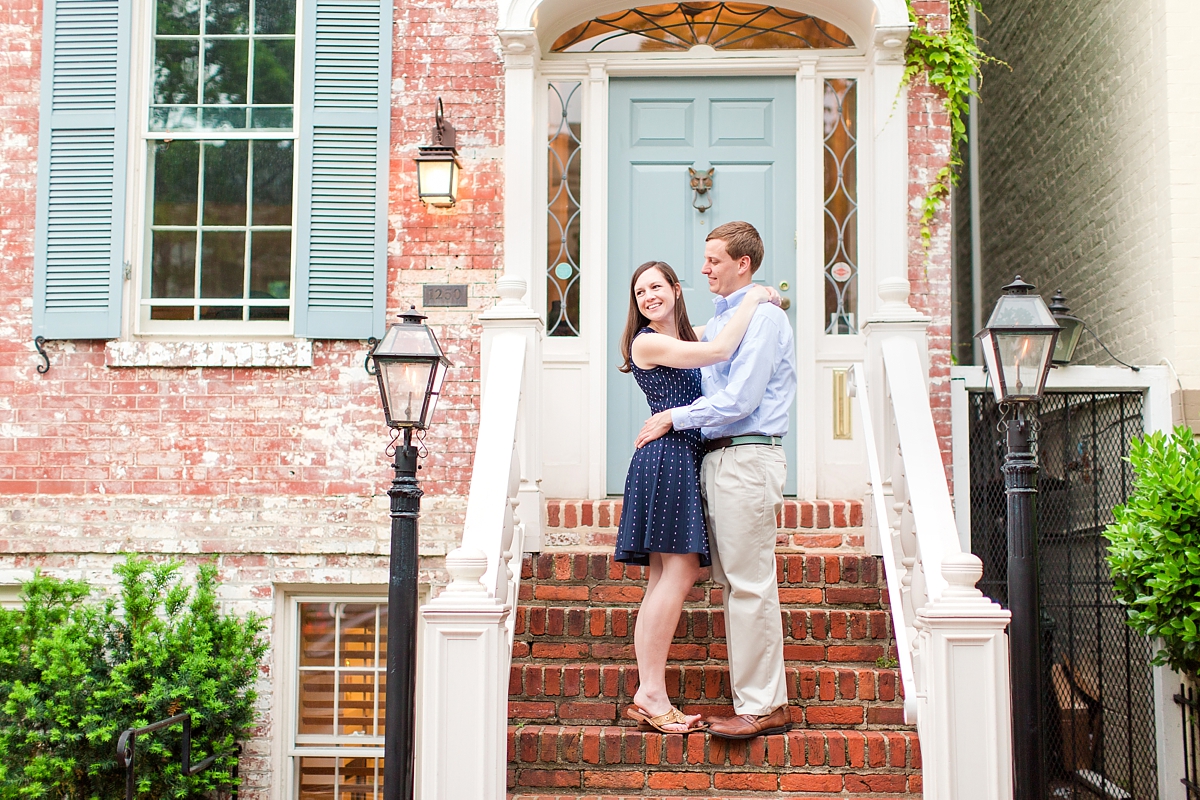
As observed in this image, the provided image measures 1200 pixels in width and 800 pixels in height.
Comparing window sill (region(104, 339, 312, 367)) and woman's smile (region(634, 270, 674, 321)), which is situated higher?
woman's smile (region(634, 270, 674, 321))

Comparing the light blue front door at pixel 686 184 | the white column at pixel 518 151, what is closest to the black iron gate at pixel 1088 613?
the light blue front door at pixel 686 184

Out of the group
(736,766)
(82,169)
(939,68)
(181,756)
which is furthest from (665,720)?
(82,169)

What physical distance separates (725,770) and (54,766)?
313 centimetres

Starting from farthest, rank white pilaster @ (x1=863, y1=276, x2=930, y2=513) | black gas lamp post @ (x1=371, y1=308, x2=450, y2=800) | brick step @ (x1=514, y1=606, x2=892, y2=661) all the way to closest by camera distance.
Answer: white pilaster @ (x1=863, y1=276, x2=930, y2=513) < brick step @ (x1=514, y1=606, x2=892, y2=661) < black gas lamp post @ (x1=371, y1=308, x2=450, y2=800)

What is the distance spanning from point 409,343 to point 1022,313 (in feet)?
7.10

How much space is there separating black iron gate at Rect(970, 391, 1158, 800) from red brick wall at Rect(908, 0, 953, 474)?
497 mm

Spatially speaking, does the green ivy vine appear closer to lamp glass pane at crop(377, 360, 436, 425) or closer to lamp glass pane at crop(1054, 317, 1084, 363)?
lamp glass pane at crop(1054, 317, 1084, 363)

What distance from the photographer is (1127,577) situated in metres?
5.25

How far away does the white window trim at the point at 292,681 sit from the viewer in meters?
5.86

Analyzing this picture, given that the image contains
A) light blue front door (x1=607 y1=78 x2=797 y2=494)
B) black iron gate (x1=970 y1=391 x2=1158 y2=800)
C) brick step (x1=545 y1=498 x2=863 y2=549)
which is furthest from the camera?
light blue front door (x1=607 y1=78 x2=797 y2=494)

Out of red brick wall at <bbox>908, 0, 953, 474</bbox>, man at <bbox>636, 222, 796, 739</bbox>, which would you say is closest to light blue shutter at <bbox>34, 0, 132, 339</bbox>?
man at <bbox>636, 222, 796, 739</bbox>

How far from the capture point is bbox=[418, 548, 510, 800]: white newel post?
3.93 m

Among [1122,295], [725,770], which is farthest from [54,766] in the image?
[1122,295]

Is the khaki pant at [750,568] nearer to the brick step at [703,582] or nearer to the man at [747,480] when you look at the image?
the man at [747,480]
